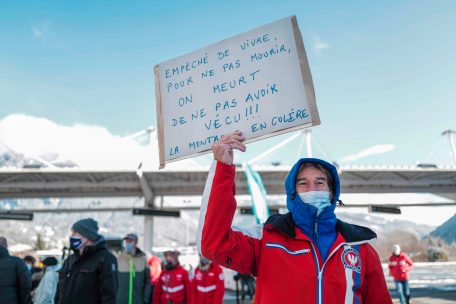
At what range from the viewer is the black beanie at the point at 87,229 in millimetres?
3514

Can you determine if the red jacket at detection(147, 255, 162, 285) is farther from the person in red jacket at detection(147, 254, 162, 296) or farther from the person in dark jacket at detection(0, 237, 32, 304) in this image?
the person in dark jacket at detection(0, 237, 32, 304)

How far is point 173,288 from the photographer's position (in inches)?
247

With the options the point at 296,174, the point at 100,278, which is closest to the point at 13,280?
the point at 100,278

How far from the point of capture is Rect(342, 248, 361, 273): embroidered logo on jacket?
177cm

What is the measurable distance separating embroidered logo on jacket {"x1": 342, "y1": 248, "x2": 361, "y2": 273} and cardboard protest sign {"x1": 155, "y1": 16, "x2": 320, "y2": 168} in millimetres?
716

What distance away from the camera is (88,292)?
10.7 ft

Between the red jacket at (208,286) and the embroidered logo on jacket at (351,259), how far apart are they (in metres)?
4.94

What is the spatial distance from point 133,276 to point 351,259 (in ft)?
16.0

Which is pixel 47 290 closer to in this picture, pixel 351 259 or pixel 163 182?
pixel 351 259

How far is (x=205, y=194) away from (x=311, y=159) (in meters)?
0.68

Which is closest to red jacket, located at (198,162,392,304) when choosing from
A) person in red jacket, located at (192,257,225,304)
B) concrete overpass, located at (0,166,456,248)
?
person in red jacket, located at (192,257,225,304)

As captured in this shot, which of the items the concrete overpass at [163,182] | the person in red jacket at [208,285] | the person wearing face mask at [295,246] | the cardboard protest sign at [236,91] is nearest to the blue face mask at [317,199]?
the person wearing face mask at [295,246]

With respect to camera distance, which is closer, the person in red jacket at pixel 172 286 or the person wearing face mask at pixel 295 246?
the person wearing face mask at pixel 295 246

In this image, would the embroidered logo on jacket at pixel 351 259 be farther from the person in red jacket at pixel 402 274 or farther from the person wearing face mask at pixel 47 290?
the person in red jacket at pixel 402 274
